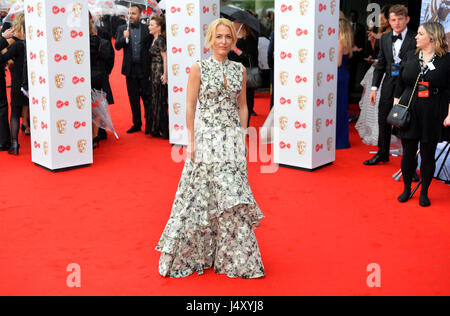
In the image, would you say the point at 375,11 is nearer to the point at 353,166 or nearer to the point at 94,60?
the point at 353,166

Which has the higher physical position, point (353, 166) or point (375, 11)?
point (375, 11)

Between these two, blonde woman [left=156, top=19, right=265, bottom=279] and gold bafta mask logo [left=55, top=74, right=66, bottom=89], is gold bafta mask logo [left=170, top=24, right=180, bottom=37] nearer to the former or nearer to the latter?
gold bafta mask logo [left=55, top=74, right=66, bottom=89]

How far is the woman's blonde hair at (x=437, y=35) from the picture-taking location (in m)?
5.06

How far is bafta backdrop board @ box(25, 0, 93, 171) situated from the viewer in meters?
6.51

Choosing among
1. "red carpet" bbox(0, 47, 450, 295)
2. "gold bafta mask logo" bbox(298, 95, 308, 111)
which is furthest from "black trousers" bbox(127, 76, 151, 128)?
"gold bafta mask logo" bbox(298, 95, 308, 111)

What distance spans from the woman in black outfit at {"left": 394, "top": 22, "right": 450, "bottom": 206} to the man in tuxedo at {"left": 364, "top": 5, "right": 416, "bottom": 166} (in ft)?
2.57

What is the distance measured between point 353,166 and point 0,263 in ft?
14.2

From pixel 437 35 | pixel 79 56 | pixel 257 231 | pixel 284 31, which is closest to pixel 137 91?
pixel 79 56

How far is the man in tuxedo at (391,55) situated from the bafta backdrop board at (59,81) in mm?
3411

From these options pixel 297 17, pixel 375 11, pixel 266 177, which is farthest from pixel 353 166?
pixel 375 11

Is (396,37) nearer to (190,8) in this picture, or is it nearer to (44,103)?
(190,8)

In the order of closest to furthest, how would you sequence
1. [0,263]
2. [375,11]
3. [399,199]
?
[0,263]
[399,199]
[375,11]

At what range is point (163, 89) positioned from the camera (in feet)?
28.0

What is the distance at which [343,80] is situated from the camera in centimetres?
792
